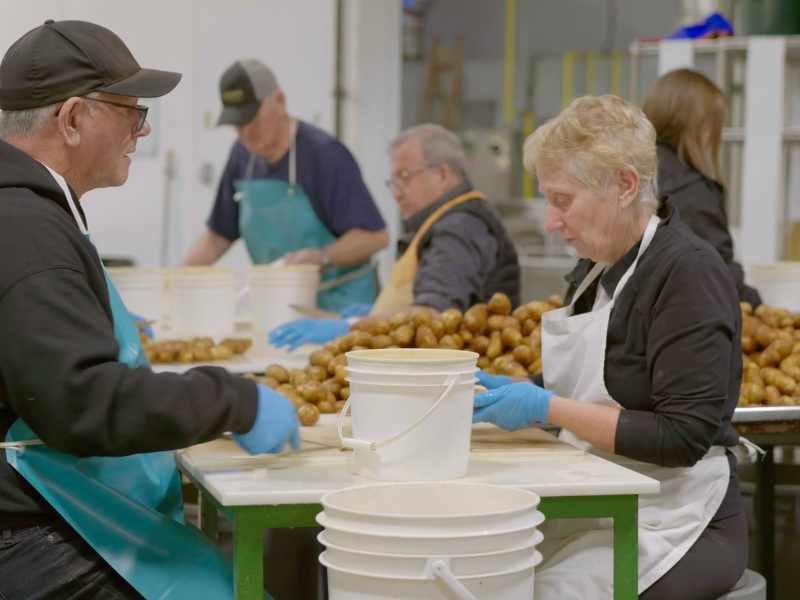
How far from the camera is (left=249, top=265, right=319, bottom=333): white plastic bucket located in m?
4.63

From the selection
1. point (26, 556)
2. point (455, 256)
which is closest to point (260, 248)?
point (455, 256)

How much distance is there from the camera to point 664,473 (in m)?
2.51

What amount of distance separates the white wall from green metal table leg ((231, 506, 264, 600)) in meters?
4.79

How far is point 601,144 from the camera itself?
2510mm

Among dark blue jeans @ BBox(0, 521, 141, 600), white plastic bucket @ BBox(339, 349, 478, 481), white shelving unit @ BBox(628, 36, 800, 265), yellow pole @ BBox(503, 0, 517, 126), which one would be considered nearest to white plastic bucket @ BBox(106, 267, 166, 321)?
dark blue jeans @ BBox(0, 521, 141, 600)

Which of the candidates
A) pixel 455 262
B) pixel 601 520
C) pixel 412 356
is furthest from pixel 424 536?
pixel 455 262

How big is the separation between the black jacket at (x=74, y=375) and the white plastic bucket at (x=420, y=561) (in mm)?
337

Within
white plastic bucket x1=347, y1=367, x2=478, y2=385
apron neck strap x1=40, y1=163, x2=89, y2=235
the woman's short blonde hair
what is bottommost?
white plastic bucket x1=347, y1=367, x2=478, y2=385

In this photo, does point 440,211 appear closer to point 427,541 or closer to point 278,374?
point 278,374

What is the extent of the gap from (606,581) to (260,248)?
11.5ft

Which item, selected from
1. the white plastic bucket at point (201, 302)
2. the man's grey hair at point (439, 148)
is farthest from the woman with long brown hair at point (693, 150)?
the white plastic bucket at point (201, 302)

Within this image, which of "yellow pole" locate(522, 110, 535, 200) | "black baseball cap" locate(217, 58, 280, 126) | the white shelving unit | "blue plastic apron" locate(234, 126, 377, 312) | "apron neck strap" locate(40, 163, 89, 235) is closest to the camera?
"apron neck strap" locate(40, 163, 89, 235)

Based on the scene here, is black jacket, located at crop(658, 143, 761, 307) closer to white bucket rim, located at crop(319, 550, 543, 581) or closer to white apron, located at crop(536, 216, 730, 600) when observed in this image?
white apron, located at crop(536, 216, 730, 600)

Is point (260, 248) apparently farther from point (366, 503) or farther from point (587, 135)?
point (366, 503)
